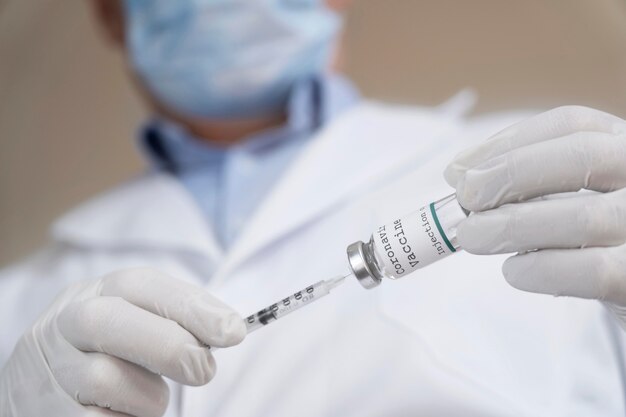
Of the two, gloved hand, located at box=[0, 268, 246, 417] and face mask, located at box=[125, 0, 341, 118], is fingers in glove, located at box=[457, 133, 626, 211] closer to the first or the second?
gloved hand, located at box=[0, 268, 246, 417]

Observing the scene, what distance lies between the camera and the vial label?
2.15 ft

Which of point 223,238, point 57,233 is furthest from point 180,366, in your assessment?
point 57,233

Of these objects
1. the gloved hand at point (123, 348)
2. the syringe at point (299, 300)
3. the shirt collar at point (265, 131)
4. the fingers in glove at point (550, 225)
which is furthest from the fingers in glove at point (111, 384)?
the shirt collar at point (265, 131)

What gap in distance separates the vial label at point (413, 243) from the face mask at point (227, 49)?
593 mm

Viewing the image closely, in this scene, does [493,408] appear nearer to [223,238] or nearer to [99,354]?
[99,354]

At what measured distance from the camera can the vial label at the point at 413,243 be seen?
656 mm

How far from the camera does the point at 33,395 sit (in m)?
0.78

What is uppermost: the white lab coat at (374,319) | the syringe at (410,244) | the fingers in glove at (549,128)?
the fingers in glove at (549,128)

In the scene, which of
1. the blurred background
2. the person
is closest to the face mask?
the person

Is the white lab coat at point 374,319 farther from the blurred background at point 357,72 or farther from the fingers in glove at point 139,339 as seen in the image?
the blurred background at point 357,72

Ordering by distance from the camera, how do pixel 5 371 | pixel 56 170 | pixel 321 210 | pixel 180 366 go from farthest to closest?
pixel 56 170, pixel 321 210, pixel 5 371, pixel 180 366

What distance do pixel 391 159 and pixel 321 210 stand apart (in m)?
0.14

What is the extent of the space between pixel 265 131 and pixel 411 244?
0.71m

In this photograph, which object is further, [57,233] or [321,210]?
[57,233]
